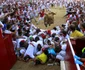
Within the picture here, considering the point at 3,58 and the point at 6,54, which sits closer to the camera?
the point at 3,58

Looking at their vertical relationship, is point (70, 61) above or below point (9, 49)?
above

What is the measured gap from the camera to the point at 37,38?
9.09 m

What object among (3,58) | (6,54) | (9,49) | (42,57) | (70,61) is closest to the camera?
(70,61)

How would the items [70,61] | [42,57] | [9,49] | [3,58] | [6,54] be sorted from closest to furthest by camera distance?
[70,61]
[3,58]
[6,54]
[9,49]
[42,57]

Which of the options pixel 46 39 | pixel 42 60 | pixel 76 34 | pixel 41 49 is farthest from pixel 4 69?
pixel 46 39

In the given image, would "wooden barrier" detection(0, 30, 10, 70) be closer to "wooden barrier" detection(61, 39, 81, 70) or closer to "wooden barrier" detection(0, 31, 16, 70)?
"wooden barrier" detection(0, 31, 16, 70)

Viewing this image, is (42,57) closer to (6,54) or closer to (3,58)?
(6,54)

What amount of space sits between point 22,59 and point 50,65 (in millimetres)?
1184

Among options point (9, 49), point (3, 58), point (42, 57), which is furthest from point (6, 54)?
point (42, 57)

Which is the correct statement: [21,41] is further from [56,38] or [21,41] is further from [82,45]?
[82,45]

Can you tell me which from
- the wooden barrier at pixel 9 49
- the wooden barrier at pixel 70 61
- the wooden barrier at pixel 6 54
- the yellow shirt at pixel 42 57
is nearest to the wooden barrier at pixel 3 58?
the wooden barrier at pixel 6 54

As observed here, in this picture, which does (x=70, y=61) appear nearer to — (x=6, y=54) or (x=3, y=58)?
(x=3, y=58)

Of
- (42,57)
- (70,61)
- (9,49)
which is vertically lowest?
(42,57)

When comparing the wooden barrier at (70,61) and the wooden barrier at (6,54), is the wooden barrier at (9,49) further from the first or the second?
the wooden barrier at (70,61)
